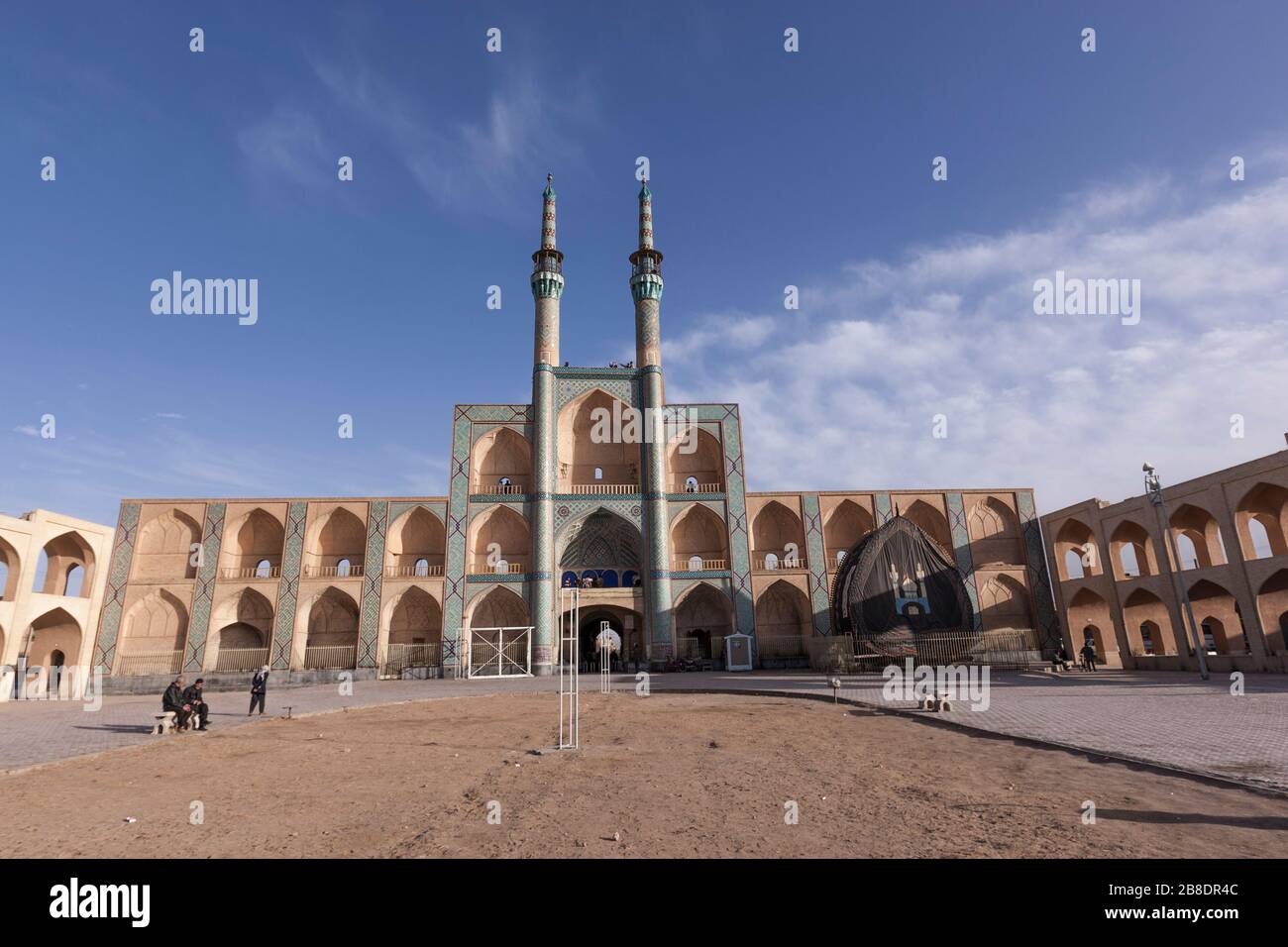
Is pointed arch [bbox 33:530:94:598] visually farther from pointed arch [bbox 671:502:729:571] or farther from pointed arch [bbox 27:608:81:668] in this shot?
pointed arch [bbox 671:502:729:571]

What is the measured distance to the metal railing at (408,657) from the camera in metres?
28.4

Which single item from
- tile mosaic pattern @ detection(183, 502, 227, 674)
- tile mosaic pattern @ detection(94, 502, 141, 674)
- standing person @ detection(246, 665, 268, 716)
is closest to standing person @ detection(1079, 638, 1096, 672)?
standing person @ detection(246, 665, 268, 716)

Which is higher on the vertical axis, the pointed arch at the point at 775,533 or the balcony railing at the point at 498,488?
the balcony railing at the point at 498,488

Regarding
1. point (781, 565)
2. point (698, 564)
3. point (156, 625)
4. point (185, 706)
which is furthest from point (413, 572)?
point (185, 706)

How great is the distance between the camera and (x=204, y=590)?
2900 centimetres

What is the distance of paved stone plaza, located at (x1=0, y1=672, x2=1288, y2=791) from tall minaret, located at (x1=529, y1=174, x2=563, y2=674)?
5540mm

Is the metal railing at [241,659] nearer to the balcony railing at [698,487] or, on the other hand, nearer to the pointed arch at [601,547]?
the pointed arch at [601,547]

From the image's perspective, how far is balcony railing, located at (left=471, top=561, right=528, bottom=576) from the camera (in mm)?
29531

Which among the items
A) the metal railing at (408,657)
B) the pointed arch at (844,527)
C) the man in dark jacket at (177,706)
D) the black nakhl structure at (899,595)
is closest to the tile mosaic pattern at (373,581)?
the metal railing at (408,657)

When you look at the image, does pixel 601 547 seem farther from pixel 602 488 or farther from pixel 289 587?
pixel 289 587

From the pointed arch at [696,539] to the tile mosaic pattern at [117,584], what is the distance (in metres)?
25.6
